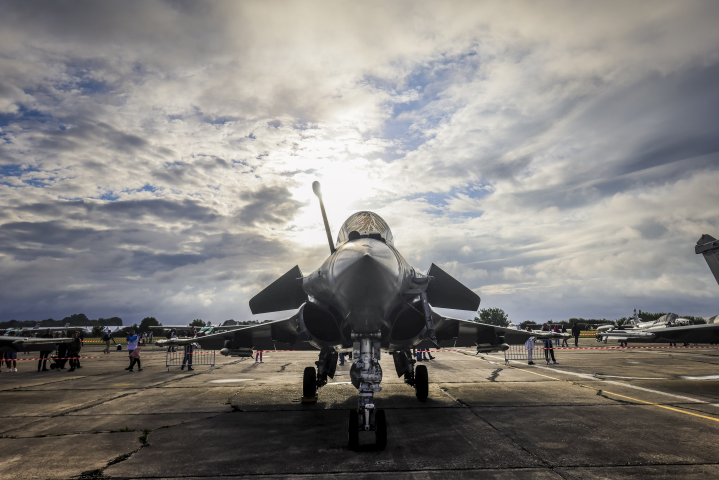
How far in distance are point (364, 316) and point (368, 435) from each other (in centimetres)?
190

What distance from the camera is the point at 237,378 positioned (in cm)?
1298

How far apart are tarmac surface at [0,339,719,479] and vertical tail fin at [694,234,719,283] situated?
3558mm

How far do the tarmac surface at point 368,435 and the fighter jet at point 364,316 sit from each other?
0.79 meters

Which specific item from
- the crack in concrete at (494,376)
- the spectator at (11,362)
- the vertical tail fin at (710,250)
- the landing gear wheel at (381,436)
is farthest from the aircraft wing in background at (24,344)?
the vertical tail fin at (710,250)

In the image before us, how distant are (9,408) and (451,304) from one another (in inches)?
403

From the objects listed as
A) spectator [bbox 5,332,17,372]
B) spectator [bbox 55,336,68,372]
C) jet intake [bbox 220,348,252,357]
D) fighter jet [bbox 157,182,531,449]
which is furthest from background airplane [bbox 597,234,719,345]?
spectator [bbox 5,332,17,372]

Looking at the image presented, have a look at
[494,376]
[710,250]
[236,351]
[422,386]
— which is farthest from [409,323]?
[710,250]

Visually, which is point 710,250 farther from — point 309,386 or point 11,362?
point 11,362

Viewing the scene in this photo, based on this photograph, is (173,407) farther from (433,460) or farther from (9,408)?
(433,460)

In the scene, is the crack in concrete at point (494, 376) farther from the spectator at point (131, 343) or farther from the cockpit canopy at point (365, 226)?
the spectator at point (131, 343)

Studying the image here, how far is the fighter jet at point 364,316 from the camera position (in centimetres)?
505

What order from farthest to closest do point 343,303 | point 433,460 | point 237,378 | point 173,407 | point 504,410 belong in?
point 237,378, point 173,407, point 504,410, point 343,303, point 433,460

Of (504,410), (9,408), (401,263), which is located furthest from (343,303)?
(9,408)

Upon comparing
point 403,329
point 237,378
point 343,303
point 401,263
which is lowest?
point 237,378
